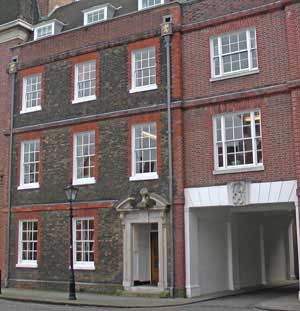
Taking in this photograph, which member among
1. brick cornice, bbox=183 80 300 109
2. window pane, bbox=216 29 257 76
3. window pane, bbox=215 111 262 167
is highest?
window pane, bbox=216 29 257 76

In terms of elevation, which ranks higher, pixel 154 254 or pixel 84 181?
pixel 84 181

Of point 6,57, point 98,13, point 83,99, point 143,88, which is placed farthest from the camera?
point 6,57

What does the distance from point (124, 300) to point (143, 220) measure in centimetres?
309

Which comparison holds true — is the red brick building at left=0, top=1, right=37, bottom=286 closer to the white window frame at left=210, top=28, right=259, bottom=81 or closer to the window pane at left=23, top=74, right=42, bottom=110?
the window pane at left=23, top=74, right=42, bottom=110

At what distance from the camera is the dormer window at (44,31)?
2570 cm

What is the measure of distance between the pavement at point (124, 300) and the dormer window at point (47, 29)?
1206 cm

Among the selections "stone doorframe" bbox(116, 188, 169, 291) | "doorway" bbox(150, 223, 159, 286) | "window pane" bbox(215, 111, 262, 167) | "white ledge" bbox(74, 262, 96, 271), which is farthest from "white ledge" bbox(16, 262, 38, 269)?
"window pane" bbox(215, 111, 262, 167)

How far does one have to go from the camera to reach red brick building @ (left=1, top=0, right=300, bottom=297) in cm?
1833

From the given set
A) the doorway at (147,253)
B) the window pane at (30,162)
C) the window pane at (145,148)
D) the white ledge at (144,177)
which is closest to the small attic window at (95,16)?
the window pane at (30,162)

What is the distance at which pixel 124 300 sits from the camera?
18.4 m

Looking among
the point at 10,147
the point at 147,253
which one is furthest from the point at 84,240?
the point at 10,147

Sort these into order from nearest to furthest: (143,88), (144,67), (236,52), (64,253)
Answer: (236,52)
(143,88)
(144,67)
(64,253)

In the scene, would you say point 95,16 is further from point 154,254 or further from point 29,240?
point 154,254

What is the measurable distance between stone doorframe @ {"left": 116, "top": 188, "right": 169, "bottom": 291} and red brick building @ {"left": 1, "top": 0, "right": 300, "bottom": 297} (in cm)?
5
